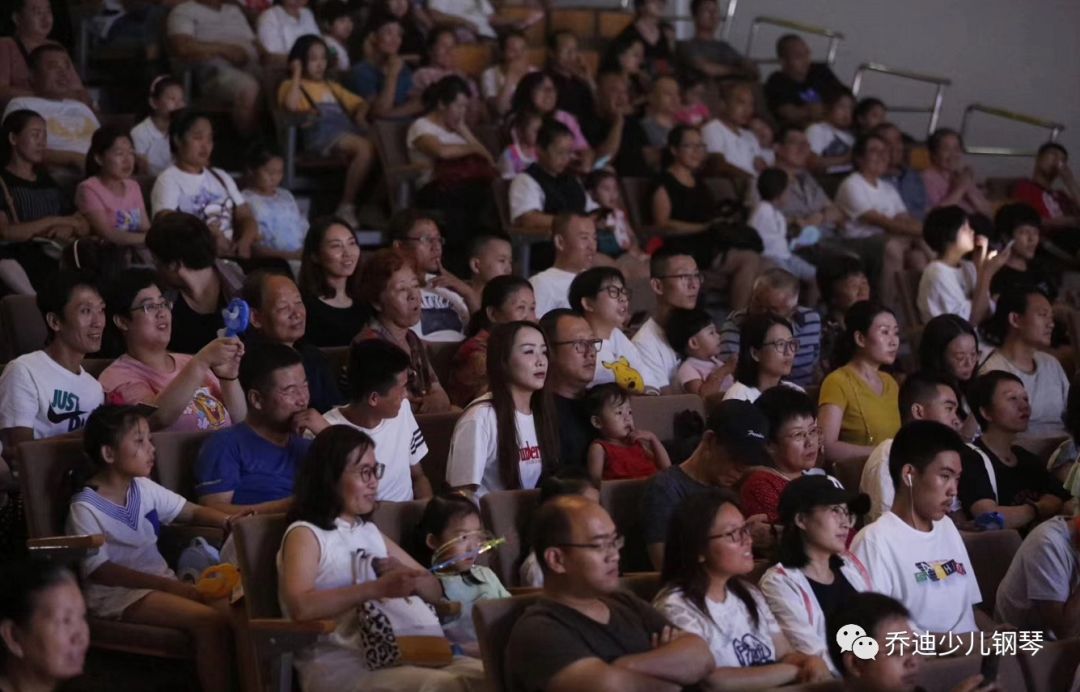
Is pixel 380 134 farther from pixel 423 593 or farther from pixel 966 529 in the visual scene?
pixel 423 593

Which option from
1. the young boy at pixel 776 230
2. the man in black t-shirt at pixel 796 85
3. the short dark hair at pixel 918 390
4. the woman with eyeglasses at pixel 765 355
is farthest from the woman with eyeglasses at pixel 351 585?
the man in black t-shirt at pixel 796 85

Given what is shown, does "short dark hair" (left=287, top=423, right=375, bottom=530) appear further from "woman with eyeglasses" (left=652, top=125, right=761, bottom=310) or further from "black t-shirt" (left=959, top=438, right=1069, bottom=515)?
"woman with eyeglasses" (left=652, top=125, right=761, bottom=310)

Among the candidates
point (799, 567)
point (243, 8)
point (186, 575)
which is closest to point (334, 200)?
point (243, 8)

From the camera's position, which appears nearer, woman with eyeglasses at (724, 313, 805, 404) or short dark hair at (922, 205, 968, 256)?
woman with eyeglasses at (724, 313, 805, 404)

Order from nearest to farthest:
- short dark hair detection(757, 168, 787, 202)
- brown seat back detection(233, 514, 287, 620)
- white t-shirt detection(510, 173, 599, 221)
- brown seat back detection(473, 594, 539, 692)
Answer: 1. brown seat back detection(473, 594, 539, 692)
2. brown seat back detection(233, 514, 287, 620)
3. white t-shirt detection(510, 173, 599, 221)
4. short dark hair detection(757, 168, 787, 202)

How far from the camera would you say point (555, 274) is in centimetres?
595

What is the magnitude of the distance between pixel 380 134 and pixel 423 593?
4.07 metres

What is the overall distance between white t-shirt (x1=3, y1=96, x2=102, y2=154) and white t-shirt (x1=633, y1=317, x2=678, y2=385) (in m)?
2.40

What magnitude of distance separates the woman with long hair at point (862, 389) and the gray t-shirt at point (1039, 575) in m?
0.92

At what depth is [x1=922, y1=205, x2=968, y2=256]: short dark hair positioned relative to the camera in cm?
673

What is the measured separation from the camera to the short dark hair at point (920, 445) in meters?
4.04

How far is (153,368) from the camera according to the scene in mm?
4504

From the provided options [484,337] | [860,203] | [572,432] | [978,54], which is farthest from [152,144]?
[978,54]

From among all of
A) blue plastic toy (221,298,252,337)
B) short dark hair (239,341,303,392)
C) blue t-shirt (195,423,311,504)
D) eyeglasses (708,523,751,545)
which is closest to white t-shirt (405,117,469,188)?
blue plastic toy (221,298,252,337)
